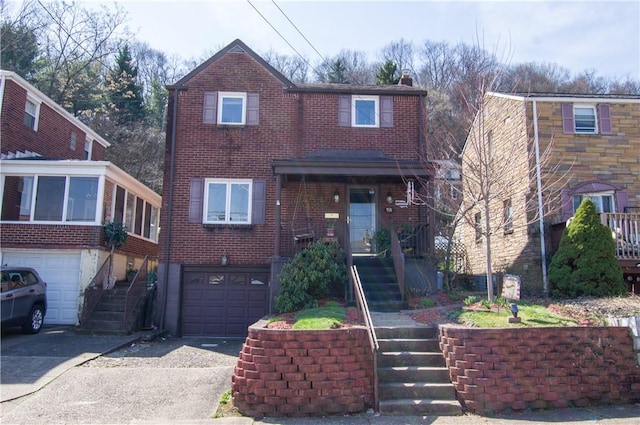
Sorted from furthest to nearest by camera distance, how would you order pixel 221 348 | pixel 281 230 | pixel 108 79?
pixel 108 79
pixel 281 230
pixel 221 348

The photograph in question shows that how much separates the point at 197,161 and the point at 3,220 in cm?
608

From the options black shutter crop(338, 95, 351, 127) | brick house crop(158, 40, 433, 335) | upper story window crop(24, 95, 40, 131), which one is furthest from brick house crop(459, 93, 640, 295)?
upper story window crop(24, 95, 40, 131)

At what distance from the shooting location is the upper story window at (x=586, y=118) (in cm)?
1436

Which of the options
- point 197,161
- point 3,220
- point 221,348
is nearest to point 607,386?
point 221,348

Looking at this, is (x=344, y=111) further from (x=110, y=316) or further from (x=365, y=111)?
(x=110, y=316)

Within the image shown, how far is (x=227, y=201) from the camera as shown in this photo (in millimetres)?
13727

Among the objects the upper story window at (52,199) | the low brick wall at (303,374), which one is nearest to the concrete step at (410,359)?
the low brick wall at (303,374)

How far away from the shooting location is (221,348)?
37.0 ft

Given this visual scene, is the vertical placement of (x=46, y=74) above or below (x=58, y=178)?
above

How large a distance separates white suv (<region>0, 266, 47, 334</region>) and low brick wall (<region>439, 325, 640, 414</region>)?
987cm

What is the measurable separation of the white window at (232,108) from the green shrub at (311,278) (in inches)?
210

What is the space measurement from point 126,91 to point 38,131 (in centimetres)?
1870

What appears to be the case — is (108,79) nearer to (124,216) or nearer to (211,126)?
(124,216)

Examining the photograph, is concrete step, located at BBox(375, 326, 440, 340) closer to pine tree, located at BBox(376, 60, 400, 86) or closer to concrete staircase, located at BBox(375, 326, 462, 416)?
concrete staircase, located at BBox(375, 326, 462, 416)
